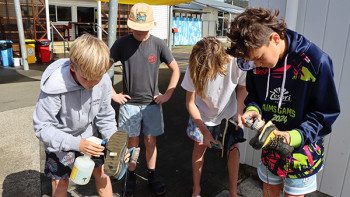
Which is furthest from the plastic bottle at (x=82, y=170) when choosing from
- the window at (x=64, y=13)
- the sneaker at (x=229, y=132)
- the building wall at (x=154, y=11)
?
the window at (x=64, y=13)

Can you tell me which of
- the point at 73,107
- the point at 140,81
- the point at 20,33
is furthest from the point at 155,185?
the point at 20,33

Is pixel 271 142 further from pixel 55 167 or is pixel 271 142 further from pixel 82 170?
pixel 55 167

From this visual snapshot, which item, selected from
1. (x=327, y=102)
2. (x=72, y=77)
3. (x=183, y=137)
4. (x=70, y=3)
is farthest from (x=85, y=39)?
(x=70, y=3)

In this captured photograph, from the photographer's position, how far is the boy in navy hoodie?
1.61m

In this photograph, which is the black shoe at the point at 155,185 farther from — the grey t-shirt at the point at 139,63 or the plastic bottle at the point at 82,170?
the plastic bottle at the point at 82,170

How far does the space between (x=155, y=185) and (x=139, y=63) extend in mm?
1389

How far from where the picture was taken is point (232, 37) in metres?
1.66

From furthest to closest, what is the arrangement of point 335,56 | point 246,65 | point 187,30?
point 187,30
point 335,56
point 246,65

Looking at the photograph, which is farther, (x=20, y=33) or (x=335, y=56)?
(x=20, y=33)

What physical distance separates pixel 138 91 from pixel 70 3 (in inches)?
593

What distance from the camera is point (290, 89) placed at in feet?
5.84

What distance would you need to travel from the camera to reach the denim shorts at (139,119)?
299 cm

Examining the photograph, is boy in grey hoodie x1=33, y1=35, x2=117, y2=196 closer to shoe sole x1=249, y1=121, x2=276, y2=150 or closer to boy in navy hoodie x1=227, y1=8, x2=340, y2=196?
boy in navy hoodie x1=227, y1=8, x2=340, y2=196

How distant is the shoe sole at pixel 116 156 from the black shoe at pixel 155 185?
1169mm
